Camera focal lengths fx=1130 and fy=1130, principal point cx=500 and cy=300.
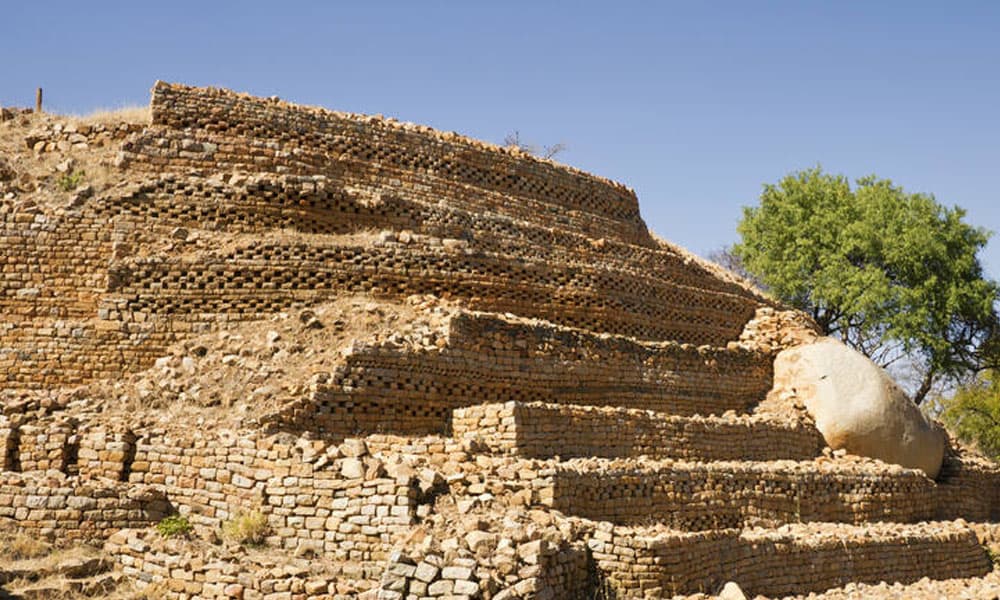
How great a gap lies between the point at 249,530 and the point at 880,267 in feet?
69.6

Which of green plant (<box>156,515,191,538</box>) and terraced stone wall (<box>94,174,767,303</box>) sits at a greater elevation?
terraced stone wall (<box>94,174,767,303</box>)

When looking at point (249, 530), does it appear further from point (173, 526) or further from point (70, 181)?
point (70, 181)

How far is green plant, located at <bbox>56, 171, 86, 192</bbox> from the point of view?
15697 millimetres

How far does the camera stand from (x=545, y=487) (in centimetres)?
1161

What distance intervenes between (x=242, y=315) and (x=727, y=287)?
10.1m

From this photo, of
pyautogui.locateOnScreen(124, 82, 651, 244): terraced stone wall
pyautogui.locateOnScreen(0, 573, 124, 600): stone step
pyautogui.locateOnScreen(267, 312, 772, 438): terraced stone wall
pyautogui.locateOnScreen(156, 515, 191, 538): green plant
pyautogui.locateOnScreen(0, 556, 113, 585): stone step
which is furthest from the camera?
pyautogui.locateOnScreen(124, 82, 651, 244): terraced stone wall

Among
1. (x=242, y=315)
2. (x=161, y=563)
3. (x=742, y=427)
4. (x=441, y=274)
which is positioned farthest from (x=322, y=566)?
(x=742, y=427)

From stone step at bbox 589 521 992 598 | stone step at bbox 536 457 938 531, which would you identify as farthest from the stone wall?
stone step at bbox 589 521 992 598

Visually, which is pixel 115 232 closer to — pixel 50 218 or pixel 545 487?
pixel 50 218

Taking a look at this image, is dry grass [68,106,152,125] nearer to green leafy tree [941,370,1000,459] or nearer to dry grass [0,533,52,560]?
dry grass [0,533,52,560]

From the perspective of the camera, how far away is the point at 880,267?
93.0 ft

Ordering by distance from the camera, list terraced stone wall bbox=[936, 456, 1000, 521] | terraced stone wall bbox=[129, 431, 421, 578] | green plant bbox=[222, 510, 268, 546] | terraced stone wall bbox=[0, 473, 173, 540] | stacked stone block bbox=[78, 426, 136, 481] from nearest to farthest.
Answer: terraced stone wall bbox=[129, 431, 421, 578], green plant bbox=[222, 510, 268, 546], terraced stone wall bbox=[0, 473, 173, 540], stacked stone block bbox=[78, 426, 136, 481], terraced stone wall bbox=[936, 456, 1000, 521]

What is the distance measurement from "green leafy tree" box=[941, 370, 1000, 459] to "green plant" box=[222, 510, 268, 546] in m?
24.5

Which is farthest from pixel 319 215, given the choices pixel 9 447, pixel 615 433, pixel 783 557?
pixel 783 557
